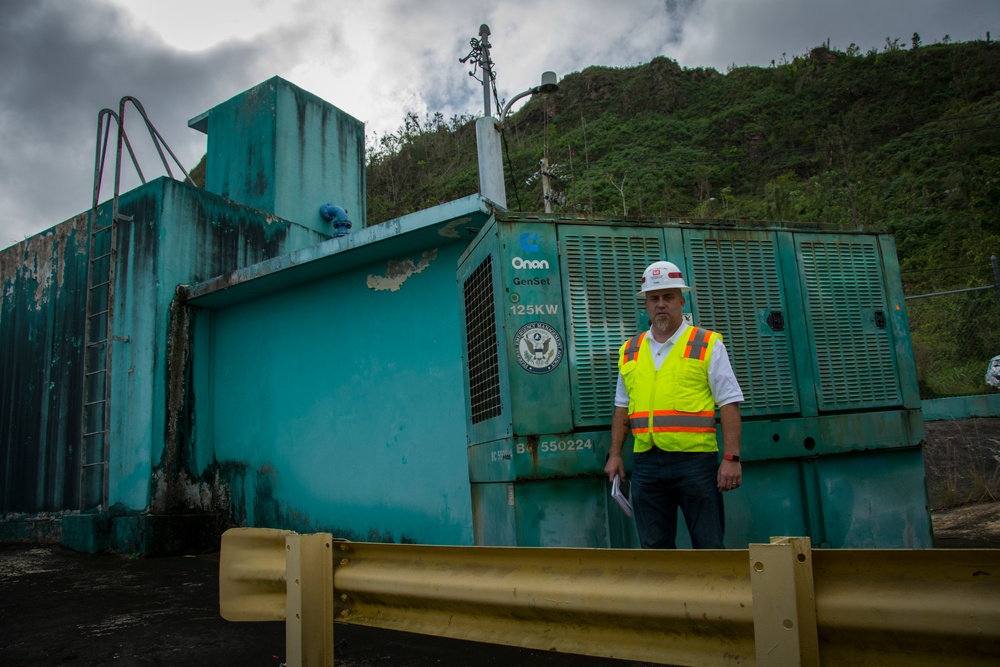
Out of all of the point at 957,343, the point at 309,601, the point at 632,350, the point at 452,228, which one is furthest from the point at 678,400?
the point at 957,343

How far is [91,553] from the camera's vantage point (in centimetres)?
795

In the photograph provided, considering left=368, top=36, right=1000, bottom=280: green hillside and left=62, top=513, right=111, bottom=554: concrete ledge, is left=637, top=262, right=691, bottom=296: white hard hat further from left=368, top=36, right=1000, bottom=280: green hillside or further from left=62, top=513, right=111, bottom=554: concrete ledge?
left=368, top=36, right=1000, bottom=280: green hillside

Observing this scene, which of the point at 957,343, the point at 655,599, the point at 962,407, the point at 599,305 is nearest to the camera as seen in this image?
the point at 655,599

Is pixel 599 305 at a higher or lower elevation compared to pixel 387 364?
lower

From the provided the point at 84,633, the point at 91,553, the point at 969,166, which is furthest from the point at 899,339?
the point at 969,166

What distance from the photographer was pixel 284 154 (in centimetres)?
1048

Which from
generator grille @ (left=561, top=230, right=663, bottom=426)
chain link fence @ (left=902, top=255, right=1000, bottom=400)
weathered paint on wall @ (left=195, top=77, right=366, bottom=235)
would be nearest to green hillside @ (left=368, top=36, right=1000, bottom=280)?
chain link fence @ (left=902, top=255, right=1000, bottom=400)

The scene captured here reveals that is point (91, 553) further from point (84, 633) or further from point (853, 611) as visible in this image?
point (853, 611)

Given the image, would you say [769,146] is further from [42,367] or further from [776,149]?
[42,367]

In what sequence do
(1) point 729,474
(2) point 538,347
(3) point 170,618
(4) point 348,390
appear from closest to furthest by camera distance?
1. (1) point 729,474
2. (2) point 538,347
3. (3) point 170,618
4. (4) point 348,390

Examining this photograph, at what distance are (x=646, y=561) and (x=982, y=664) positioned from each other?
86 centimetres

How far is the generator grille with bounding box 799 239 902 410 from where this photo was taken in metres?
4.74

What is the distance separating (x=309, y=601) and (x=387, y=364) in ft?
14.9

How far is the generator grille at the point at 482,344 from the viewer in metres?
4.47
